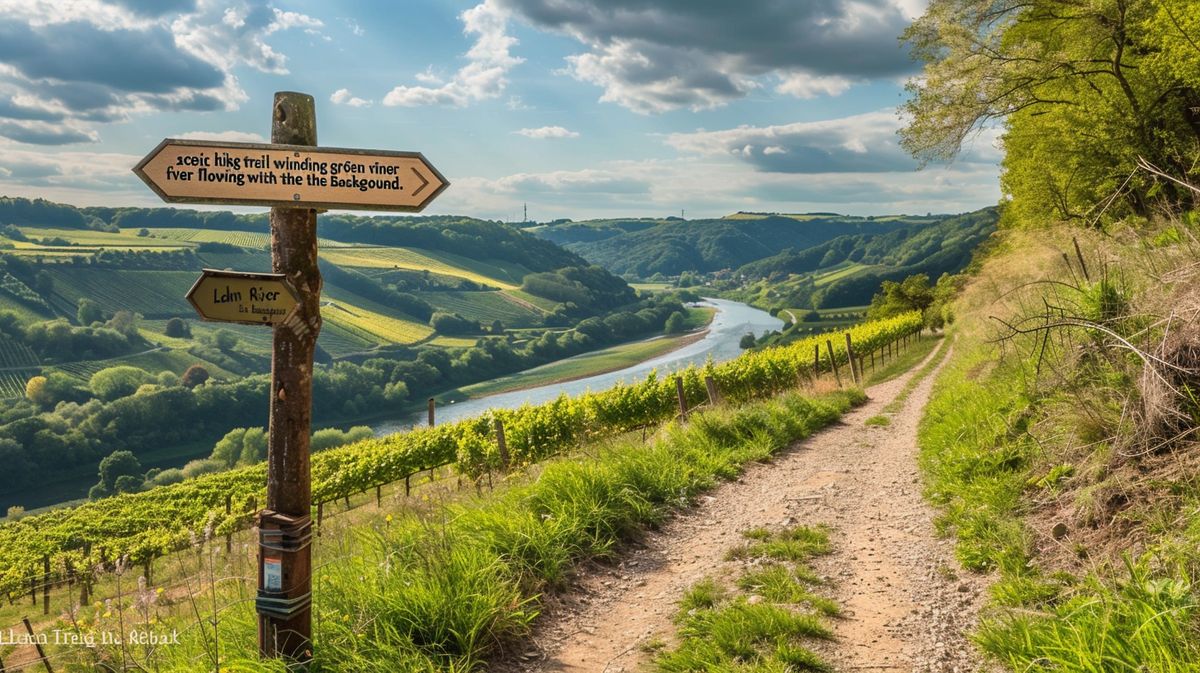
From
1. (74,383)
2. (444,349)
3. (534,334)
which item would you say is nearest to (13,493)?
(74,383)

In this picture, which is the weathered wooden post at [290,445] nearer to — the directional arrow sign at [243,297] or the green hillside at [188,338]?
the directional arrow sign at [243,297]

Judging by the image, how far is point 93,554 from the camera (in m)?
25.2

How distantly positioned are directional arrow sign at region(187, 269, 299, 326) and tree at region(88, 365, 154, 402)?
12154cm

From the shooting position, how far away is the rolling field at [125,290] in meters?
136

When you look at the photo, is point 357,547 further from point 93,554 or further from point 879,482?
point 93,554

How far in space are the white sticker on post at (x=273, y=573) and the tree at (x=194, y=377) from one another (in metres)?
119

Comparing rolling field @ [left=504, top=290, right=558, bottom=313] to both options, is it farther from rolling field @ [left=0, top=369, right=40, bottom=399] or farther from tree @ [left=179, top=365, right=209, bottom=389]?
rolling field @ [left=0, top=369, right=40, bottom=399]

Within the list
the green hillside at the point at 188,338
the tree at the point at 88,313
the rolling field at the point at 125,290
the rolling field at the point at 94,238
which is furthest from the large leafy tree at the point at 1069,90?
the rolling field at the point at 94,238

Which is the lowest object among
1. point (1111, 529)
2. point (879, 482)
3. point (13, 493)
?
point (13, 493)

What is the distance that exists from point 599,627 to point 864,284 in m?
166

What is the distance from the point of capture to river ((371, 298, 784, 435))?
91.9 metres

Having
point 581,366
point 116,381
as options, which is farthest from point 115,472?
point 581,366

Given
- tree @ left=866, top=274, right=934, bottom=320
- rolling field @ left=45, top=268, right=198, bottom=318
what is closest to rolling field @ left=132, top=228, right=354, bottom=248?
rolling field @ left=45, top=268, right=198, bottom=318

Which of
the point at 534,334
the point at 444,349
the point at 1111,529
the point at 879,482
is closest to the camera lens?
the point at 1111,529
